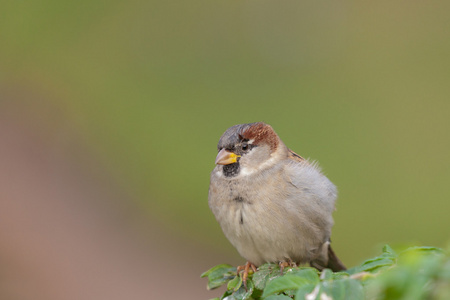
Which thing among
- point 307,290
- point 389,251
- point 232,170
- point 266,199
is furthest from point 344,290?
point 232,170

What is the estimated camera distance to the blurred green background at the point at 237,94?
445 centimetres

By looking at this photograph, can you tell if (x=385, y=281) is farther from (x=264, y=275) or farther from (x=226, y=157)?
(x=226, y=157)

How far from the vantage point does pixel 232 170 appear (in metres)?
2.25

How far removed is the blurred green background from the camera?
4453mm

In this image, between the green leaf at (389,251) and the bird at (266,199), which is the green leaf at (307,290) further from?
the bird at (266,199)

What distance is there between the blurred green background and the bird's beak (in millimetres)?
2049

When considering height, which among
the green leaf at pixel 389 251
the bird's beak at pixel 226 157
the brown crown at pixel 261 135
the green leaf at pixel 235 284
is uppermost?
the brown crown at pixel 261 135

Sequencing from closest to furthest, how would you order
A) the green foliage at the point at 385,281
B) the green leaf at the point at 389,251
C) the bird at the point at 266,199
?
1. the green foliage at the point at 385,281
2. the green leaf at the point at 389,251
3. the bird at the point at 266,199

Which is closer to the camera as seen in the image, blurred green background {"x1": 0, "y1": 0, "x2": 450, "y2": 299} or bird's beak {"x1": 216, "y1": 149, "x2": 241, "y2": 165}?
bird's beak {"x1": 216, "y1": 149, "x2": 241, "y2": 165}

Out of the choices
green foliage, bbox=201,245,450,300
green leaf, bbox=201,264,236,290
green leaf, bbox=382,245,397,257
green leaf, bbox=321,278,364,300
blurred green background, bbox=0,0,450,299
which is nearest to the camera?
green foliage, bbox=201,245,450,300

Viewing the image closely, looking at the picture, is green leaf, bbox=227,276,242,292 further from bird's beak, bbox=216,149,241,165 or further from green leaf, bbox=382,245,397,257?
bird's beak, bbox=216,149,241,165

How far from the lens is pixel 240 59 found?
5535mm

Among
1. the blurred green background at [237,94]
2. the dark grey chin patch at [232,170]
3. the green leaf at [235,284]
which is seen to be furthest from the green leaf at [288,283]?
the blurred green background at [237,94]

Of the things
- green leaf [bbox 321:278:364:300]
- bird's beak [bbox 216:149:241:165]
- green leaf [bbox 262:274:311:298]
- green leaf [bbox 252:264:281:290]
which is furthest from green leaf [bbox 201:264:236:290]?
green leaf [bbox 321:278:364:300]
